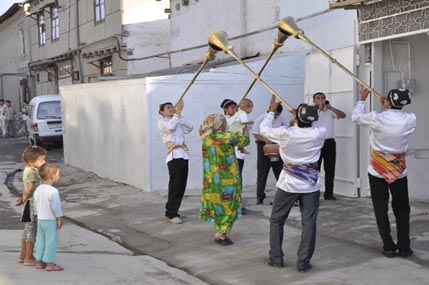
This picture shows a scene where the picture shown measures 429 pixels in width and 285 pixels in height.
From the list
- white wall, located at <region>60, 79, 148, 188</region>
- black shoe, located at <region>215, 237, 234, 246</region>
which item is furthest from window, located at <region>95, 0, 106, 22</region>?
black shoe, located at <region>215, 237, 234, 246</region>

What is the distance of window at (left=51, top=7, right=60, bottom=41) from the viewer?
28.1m

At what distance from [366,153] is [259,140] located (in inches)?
69.0

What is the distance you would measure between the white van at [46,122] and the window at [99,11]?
4.21 meters

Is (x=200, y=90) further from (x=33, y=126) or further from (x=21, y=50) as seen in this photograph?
(x=21, y=50)

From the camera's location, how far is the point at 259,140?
9.41 m

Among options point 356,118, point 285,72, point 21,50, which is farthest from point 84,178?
point 21,50

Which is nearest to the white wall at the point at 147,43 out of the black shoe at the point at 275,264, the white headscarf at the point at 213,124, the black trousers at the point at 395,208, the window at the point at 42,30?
the window at the point at 42,30

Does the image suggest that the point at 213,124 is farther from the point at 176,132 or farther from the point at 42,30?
the point at 42,30

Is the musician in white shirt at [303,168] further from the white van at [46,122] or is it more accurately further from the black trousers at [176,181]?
the white van at [46,122]

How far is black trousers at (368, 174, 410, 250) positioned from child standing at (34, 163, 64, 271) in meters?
3.19

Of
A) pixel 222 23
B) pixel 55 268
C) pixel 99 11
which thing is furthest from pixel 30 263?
pixel 99 11

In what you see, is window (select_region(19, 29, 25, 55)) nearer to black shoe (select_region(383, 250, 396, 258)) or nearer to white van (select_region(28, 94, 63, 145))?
white van (select_region(28, 94, 63, 145))

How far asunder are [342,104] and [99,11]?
15.5m

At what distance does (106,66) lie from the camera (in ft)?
77.7
